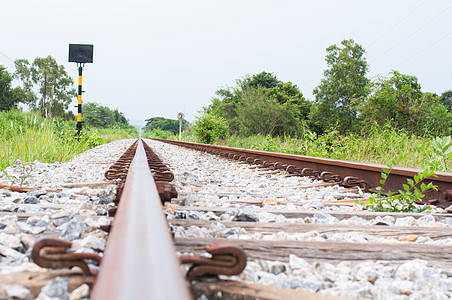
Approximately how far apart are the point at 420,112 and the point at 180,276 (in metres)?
29.6

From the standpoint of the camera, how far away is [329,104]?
46500mm

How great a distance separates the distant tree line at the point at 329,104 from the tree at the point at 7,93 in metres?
31.1

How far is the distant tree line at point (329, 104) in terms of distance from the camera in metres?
25.4

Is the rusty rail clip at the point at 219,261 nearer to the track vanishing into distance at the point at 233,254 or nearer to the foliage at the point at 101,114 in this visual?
the track vanishing into distance at the point at 233,254

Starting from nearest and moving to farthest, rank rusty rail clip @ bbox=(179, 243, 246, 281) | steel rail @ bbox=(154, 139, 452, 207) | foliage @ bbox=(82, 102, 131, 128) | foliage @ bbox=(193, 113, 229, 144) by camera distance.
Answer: rusty rail clip @ bbox=(179, 243, 246, 281), steel rail @ bbox=(154, 139, 452, 207), foliage @ bbox=(193, 113, 229, 144), foliage @ bbox=(82, 102, 131, 128)

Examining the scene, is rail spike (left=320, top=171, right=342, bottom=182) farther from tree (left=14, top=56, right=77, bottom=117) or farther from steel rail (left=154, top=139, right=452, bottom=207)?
tree (left=14, top=56, right=77, bottom=117)

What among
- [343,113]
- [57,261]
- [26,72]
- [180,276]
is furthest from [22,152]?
[26,72]

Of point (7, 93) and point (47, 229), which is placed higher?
point (7, 93)

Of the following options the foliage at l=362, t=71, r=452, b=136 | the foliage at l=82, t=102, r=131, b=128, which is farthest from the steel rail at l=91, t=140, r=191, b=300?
the foliage at l=82, t=102, r=131, b=128

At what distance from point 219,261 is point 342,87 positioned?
48241 millimetres

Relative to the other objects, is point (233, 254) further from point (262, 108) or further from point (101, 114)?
point (101, 114)

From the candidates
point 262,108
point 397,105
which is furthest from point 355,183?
point 397,105

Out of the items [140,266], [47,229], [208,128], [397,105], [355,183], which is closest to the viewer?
[140,266]

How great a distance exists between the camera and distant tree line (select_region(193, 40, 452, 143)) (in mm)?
25359
